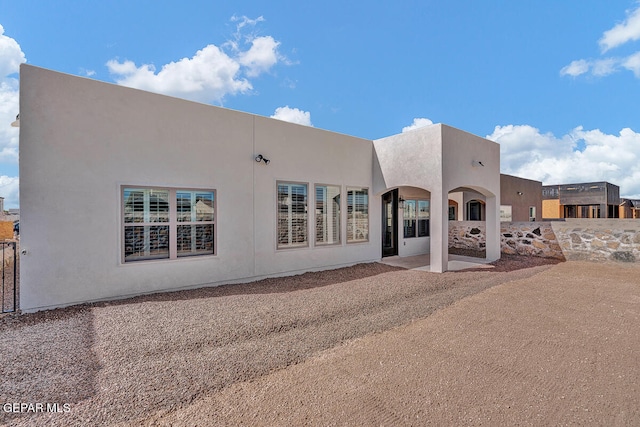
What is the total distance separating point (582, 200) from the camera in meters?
27.6

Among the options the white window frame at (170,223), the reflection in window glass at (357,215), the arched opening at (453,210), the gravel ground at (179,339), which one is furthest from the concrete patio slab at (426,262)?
the arched opening at (453,210)

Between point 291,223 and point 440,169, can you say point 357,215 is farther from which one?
point 440,169

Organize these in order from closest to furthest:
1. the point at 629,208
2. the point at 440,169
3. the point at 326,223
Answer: the point at 440,169 < the point at 326,223 < the point at 629,208

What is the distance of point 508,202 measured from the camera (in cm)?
1964

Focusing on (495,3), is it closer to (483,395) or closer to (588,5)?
(588,5)

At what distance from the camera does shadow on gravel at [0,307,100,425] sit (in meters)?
2.89

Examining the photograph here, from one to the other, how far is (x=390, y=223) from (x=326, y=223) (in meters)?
3.58

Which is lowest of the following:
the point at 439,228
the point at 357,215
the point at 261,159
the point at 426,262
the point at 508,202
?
the point at 426,262

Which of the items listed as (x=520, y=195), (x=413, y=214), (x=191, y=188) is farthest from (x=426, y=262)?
(x=520, y=195)

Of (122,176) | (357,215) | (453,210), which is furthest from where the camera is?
(453,210)

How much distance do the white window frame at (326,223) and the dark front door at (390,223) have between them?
101 inches

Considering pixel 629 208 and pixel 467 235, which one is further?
pixel 629 208

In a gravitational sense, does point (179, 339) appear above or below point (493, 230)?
below

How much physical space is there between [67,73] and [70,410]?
6218 mm
